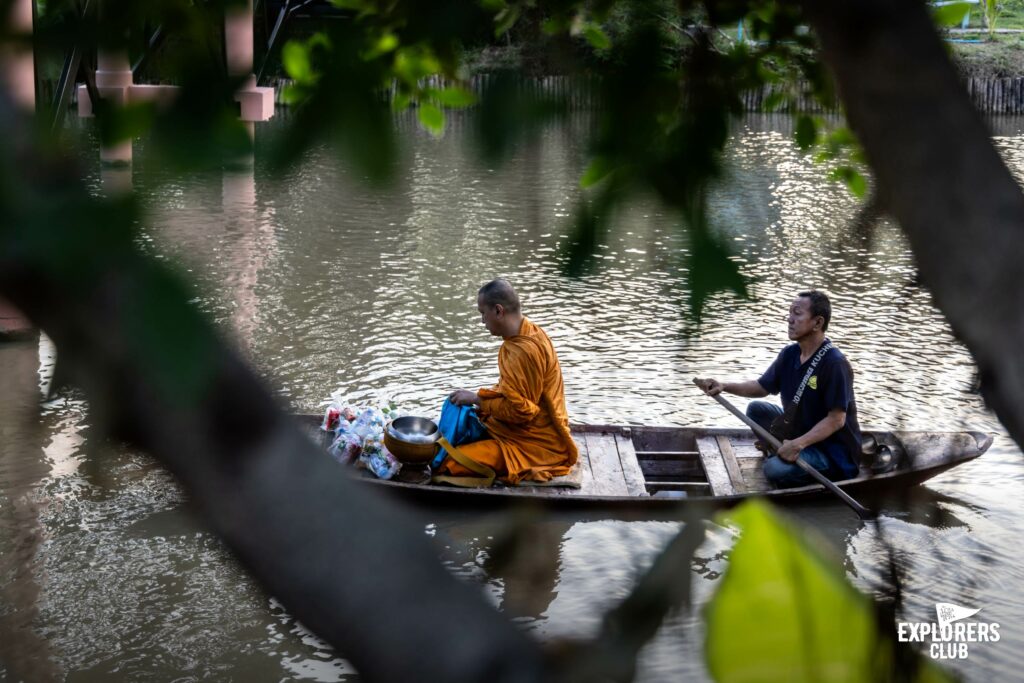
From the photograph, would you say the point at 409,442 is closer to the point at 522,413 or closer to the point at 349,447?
the point at 349,447

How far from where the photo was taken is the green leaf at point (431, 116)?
1.90 m

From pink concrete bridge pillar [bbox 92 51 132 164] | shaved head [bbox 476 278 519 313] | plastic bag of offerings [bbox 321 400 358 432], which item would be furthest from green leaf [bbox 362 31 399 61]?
plastic bag of offerings [bbox 321 400 358 432]

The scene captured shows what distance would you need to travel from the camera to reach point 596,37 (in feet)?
4.68

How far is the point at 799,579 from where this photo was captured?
40 cm

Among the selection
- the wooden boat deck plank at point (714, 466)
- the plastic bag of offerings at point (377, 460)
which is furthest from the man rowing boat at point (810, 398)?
the plastic bag of offerings at point (377, 460)

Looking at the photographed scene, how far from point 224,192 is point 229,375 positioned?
0.49 m

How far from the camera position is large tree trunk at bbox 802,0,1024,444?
0.80 metres

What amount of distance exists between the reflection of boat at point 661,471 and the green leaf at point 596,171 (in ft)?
16.3

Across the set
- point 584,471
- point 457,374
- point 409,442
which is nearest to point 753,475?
point 584,471

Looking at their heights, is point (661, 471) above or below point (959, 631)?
above

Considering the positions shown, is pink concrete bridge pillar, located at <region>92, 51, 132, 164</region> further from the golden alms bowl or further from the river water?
the golden alms bowl

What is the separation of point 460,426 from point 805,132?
16.9ft

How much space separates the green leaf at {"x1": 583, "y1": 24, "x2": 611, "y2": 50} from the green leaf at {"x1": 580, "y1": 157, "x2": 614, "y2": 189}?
0.43 feet

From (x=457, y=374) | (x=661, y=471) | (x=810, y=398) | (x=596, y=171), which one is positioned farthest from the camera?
(x=457, y=374)
